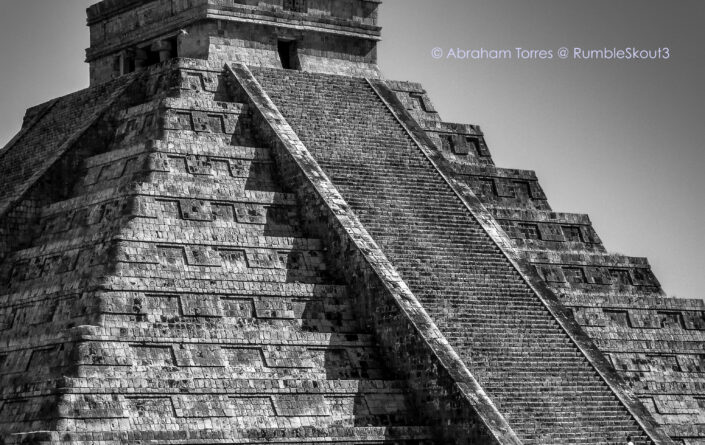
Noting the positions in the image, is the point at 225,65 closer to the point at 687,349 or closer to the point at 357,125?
the point at 357,125

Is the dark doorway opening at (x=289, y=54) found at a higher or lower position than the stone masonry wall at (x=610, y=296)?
higher

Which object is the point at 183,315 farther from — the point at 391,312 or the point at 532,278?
the point at 532,278

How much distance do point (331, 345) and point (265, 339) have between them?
125 cm

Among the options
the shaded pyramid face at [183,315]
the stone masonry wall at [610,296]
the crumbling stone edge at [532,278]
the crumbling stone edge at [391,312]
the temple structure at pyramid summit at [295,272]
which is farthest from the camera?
the stone masonry wall at [610,296]

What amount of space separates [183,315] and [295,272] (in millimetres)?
2756

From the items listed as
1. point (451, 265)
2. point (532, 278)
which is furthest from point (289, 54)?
point (532, 278)

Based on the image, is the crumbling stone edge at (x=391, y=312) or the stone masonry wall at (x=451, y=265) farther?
the stone masonry wall at (x=451, y=265)

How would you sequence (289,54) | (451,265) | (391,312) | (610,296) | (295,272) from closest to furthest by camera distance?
(391,312) < (295,272) < (451,265) < (610,296) < (289,54)

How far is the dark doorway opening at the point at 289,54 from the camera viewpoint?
38.9 meters

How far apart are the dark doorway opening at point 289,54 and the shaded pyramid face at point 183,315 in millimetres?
4376

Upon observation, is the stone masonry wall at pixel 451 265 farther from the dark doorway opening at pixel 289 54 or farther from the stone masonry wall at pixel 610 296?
the stone masonry wall at pixel 610 296

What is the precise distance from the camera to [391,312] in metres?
31.1

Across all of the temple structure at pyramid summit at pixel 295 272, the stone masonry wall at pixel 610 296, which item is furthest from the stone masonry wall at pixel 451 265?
the stone masonry wall at pixel 610 296

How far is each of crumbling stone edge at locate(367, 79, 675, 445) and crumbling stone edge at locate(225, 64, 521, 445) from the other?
311cm
